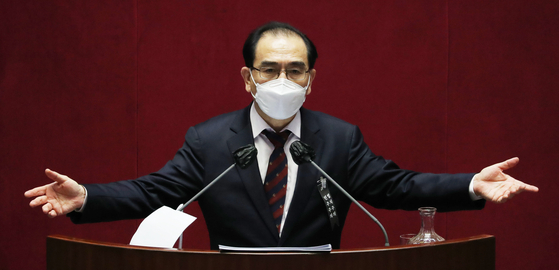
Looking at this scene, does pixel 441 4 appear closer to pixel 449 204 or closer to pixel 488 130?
pixel 488 130

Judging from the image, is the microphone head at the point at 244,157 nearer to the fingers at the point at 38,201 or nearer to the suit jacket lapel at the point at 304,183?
the suit jacket lapel at the point at 304,183

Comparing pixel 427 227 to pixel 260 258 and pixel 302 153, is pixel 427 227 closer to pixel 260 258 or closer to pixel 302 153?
pixel 302 153

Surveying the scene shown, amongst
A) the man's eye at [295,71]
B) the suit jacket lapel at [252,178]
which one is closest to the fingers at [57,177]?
the suit jacket lapel at [252,178]

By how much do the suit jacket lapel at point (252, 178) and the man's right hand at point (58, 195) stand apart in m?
0.51

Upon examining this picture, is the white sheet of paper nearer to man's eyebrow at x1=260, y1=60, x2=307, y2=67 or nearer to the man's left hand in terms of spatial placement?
man's eyebrow at x1=260, y1=60, x2=307, y2=67

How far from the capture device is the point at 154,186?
5.40 ft

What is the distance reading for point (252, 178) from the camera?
1.62 metres

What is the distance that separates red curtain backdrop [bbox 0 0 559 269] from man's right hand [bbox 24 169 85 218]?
119cm

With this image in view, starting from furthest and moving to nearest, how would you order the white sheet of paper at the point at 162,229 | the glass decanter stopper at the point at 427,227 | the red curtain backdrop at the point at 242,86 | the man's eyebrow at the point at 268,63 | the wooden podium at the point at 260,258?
the red curtain backdrop at the point at 242,86
the man's eyebrow at the point at 268,63
the glass decanter stopper at the point at 427,227
the white sheet of paper at the point at 162,229
the wooden podium at the point at 260,258

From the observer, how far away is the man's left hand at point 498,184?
4.17 ft

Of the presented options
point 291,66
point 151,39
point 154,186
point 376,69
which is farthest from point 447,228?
point 151,39

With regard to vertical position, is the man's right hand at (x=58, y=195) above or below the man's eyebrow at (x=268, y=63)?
below

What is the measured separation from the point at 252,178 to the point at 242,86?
3.22ft

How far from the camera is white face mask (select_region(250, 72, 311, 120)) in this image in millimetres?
1624
